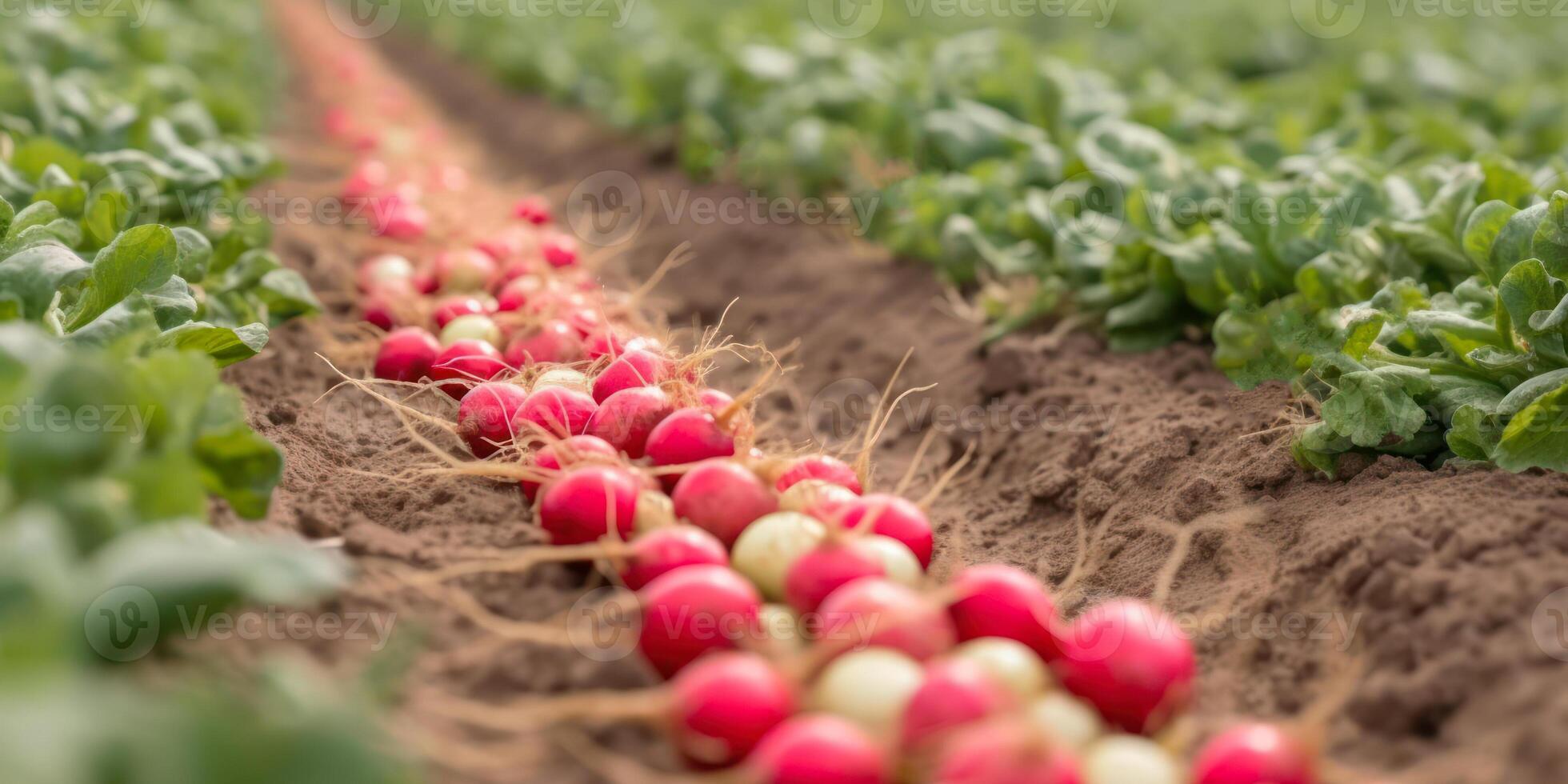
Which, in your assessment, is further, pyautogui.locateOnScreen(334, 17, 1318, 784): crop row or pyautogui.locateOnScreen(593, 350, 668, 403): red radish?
pyautogui.locateOnScreen(593, 350, 668, 403): red radish

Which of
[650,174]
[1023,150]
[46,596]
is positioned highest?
[46,596]

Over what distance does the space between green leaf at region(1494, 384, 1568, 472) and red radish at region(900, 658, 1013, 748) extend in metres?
1.66

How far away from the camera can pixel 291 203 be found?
654cm

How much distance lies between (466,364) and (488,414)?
22.9 inches

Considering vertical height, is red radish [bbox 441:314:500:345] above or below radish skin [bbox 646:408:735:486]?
below

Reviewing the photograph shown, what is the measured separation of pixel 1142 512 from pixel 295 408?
248 centimetres

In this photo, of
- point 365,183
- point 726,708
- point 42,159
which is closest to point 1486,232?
point 726,708

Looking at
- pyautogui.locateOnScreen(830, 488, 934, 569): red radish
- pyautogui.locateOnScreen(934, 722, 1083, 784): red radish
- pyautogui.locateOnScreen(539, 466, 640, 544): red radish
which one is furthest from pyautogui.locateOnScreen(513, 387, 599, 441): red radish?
pyautogui.locateOnScreen(934, 722, 1083, 784): red radish

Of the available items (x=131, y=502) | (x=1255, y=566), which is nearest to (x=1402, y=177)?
(x=1255, y=566)

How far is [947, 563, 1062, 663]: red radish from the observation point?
2326 millimetres

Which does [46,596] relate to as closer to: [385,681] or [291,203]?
[385,681]

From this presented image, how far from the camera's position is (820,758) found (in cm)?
182

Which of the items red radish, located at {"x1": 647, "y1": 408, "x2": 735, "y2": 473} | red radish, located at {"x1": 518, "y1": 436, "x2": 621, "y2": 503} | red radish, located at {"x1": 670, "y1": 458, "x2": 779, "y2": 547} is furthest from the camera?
red radish, located at {"x1": 647, "y1": 408, "x2": 735, "y2": 473}

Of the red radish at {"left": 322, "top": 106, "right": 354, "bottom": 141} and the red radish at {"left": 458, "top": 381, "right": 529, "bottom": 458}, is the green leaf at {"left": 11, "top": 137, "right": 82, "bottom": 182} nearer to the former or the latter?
the red radish at {"left": 458, "top": 381, "right": 529, "bottom": 458}
